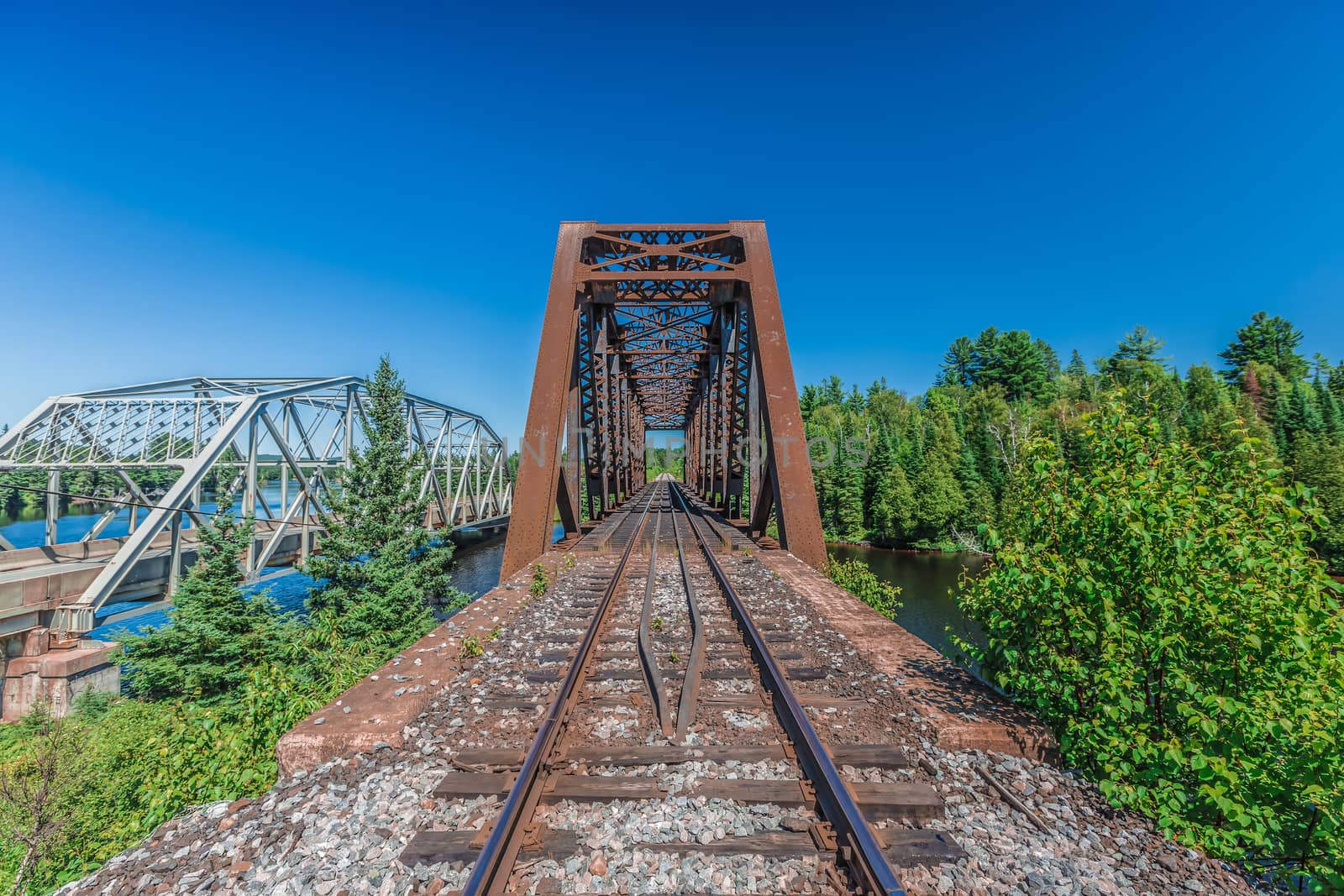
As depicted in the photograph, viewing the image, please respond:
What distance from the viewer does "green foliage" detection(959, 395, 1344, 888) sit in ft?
8.03

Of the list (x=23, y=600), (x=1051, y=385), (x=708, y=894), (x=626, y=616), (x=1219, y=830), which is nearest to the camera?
(x=708, y=894)

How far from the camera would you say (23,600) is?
12.8 meters

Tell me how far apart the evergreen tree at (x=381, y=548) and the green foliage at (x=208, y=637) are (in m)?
1.60

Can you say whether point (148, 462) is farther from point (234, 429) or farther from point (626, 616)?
point (626, 616)

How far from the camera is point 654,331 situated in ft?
64.2

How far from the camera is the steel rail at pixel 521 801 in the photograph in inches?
80.7

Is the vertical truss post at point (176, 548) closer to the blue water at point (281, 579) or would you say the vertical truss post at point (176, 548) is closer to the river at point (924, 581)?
the blue water at point (281, 579)

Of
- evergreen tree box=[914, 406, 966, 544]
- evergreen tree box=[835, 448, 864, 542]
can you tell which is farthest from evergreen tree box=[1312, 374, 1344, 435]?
evergreen tree box=[835, 448, 864, 542]

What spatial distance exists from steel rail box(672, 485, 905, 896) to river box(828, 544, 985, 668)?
8408mm

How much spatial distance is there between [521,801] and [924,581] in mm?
28531

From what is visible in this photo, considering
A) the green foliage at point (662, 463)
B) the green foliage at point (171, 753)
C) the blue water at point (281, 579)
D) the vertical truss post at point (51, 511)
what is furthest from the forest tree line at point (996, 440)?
the green foliage at point (662, 463)

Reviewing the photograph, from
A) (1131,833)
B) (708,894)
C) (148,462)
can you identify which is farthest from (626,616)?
(148,462)

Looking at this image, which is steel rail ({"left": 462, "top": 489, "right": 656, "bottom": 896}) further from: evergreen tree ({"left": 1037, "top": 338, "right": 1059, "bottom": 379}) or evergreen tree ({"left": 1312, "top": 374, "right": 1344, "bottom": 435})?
evergreen tree ({"left": 1037, "top": 338, "right": 1059, "bottom": 379})

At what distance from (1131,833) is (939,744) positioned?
89cm
